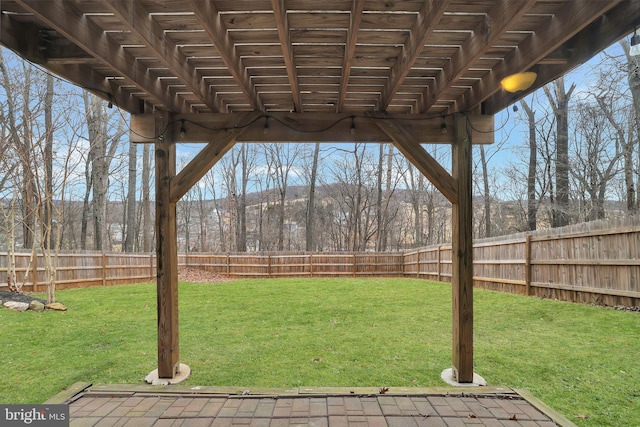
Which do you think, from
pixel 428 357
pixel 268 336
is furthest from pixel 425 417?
pixel 268 336

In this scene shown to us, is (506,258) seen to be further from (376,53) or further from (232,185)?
(232,185)

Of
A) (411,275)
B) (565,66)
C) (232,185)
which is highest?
(232,185)

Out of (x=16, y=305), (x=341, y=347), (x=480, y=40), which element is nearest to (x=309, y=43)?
(x=480, y=40)

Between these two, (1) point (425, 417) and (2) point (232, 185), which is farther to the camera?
(2) point (232, 185)

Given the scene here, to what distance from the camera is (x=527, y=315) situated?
627 centimetres

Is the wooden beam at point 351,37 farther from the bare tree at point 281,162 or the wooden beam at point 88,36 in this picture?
the bare tree at point 281,162

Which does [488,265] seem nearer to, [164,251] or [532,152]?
[532,152]

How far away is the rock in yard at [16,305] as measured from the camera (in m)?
6.57

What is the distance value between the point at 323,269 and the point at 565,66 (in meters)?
12.8

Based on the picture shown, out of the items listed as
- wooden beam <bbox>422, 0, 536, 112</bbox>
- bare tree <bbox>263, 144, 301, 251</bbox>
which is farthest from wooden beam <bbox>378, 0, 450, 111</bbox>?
bare tree <bbox>263, 144, 301, 251</bbox>

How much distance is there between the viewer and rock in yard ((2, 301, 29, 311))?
657 cm

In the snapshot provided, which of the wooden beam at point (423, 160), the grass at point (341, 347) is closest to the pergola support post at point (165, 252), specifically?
the grass at point (341, 347)

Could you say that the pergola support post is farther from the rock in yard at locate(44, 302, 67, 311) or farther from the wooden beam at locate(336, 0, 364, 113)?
the rock in yard at locate(44, 302, 67, 311)

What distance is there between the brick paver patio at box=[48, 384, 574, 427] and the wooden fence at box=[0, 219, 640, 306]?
405cm
